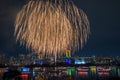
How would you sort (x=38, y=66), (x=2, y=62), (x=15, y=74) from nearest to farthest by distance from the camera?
(x=15, y=74), (x=38, y=66), (x=2, y=62)

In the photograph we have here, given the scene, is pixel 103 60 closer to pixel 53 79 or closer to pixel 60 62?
pixel 60 62

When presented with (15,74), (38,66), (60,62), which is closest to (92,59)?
(60,62)

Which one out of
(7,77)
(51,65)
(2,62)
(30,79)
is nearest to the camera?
(7,77)

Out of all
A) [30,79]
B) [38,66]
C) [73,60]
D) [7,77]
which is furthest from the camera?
[73,60]

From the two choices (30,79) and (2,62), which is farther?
(2,62)

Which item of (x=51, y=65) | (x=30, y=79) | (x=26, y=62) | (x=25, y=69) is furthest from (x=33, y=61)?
(x=30, y=79)

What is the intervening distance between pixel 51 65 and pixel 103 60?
3934 centimetres

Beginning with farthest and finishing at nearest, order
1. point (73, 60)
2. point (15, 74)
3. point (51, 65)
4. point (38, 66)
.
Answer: point (73, 60) < point (38, 66) < point (51, 65) < point (15, 74)

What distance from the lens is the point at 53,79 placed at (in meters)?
37.9

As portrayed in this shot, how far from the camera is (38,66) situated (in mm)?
59750

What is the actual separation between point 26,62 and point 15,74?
4588 centimetres

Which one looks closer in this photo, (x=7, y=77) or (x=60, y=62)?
(x=7, y=77)

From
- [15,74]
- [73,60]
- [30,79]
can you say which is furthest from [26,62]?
[15,74]

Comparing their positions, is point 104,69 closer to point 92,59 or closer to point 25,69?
point 92,59
